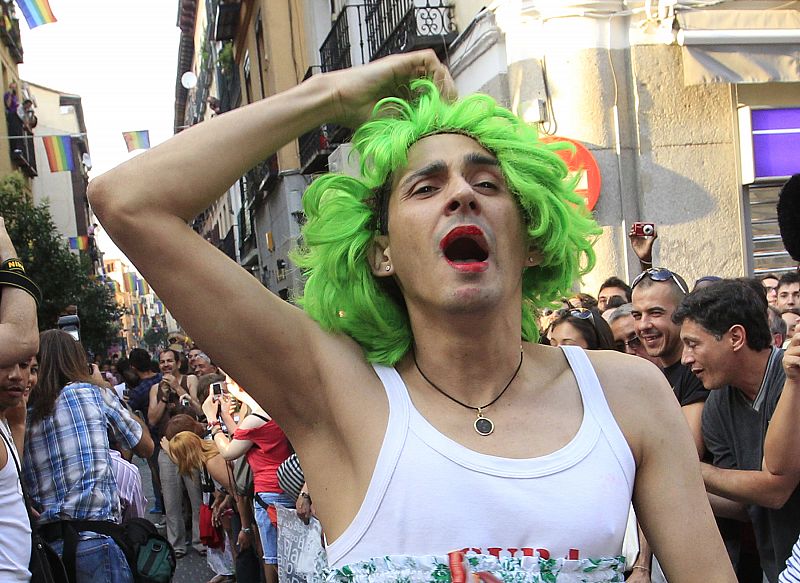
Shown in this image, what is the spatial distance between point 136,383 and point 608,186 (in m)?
6.80

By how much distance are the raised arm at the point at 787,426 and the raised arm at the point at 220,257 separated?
4.97 ft

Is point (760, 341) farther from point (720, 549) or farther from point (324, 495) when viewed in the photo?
point (324, 495)

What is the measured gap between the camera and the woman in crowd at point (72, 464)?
3801 millimetres

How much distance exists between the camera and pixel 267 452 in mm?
5277

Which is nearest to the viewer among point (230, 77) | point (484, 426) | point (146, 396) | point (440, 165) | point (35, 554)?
point (484, 426)

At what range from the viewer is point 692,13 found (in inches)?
315

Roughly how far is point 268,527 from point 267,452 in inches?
19.6

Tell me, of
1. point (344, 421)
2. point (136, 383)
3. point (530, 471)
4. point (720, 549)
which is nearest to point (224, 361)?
point (344, 421)

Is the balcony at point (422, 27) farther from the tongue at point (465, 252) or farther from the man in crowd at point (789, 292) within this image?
the tongue at point (465, 252)

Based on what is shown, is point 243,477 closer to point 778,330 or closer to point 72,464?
point 72,464

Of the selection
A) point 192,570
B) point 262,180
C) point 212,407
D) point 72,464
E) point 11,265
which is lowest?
point 192,570

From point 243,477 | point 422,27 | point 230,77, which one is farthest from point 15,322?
point 230,77

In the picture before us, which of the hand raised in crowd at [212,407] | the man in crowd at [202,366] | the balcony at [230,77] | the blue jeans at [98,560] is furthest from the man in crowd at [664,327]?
the balcony at [230,77]

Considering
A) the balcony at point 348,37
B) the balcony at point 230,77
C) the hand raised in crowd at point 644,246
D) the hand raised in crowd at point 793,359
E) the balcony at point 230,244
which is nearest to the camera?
the hand raised in crowd at point 793,359
